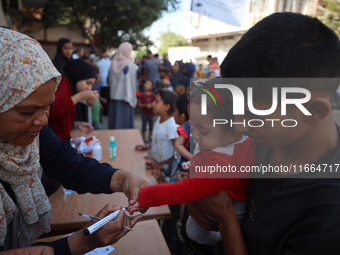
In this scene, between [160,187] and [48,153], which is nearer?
[160,187]

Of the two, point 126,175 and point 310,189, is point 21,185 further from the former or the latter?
point 310,189

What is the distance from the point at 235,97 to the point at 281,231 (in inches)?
19.0

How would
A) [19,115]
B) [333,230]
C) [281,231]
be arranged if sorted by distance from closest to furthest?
[333,230] → [281,231] → [19,115]

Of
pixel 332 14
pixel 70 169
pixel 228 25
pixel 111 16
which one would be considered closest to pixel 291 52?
pixel 70 169

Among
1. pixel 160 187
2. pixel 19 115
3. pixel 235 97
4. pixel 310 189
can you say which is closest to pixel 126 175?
pixel 160 187

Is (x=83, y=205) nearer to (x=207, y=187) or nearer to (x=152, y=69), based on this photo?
(x=207, y=187)

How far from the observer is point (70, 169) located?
1.55 metres

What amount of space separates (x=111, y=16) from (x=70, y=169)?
14976mm

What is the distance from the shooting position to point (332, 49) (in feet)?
2.40

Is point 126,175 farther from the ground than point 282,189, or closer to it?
closer to it

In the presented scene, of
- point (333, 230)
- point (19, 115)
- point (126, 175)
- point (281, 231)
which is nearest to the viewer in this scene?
point (333, 230)

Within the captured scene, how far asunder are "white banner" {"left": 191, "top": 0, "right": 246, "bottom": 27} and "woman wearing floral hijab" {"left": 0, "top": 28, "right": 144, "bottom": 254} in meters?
3.04

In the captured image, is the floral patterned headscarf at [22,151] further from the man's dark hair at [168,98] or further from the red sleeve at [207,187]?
the man's dark hair at [168,98]

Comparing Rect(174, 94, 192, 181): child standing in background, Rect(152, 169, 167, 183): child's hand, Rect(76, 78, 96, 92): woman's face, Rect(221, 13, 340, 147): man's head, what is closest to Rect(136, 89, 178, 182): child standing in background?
Rect(174, 94, 192, 181): child standing in background
